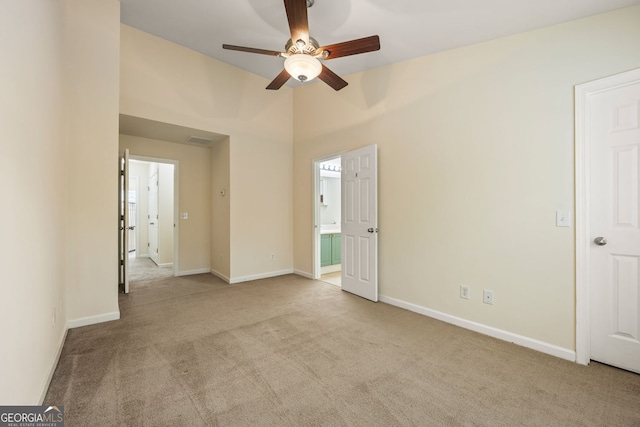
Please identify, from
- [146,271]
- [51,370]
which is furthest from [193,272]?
[51,370]

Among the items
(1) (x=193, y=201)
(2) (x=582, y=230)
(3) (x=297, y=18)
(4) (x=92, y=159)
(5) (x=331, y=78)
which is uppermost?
(3) (x=297, y=18)

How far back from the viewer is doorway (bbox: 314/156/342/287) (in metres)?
4.59

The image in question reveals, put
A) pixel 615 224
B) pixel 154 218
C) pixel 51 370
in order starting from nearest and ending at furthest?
pixel 51 370 → pixel 615 224 → pixel 154 218

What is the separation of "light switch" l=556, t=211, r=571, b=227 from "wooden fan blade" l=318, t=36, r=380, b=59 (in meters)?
2.06

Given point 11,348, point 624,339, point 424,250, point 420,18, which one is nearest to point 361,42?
point 420,18

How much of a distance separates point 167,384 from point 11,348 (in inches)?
34.8

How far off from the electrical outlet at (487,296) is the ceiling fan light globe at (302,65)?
8.61ft

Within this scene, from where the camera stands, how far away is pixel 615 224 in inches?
79.2

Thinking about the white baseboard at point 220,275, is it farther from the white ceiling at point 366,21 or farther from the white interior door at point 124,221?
the white ceiling at point 366,21

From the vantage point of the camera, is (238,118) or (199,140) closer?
(238,118)

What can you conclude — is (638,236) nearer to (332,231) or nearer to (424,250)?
(424,250)

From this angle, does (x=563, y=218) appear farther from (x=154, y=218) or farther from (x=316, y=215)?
(x=154, y=218)

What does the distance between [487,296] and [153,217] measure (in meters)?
7.02

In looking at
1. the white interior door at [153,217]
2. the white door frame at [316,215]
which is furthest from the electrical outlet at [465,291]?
the white interior door at [153,217]
